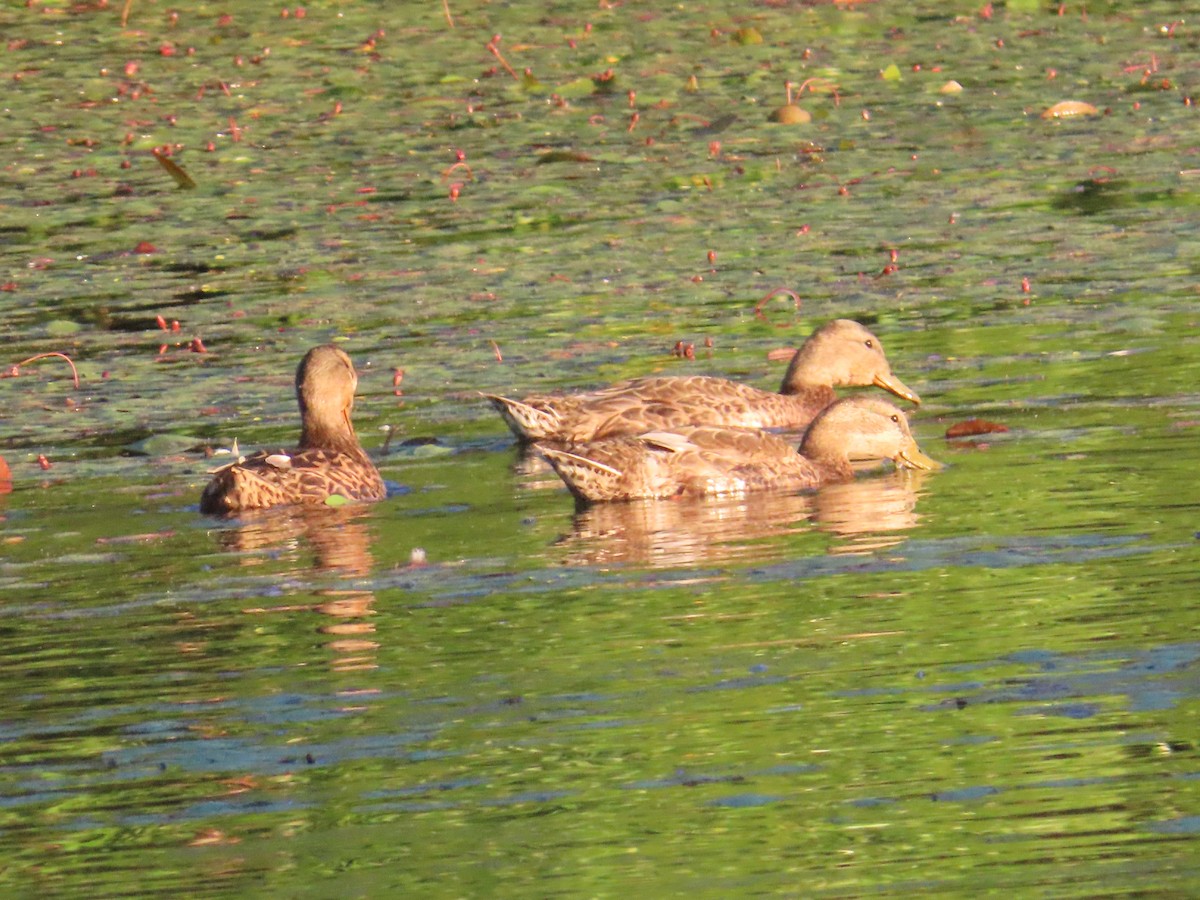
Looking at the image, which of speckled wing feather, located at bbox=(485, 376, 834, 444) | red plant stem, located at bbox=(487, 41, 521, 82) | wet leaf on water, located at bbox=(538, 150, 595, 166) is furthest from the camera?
Result: red plant stem, located at bbox=(487, 41, 521, 82)

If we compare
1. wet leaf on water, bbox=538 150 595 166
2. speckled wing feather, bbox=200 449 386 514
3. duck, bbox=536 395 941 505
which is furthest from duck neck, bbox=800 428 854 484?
wet leaf on water, bbox=538 150 595 166

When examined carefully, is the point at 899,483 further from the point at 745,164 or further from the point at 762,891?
the point at 745,164

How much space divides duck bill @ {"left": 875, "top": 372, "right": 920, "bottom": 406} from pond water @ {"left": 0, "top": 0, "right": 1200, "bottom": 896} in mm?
229

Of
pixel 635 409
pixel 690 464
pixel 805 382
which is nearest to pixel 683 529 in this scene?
pixel 690 464

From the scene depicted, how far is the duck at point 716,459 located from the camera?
1075 cm

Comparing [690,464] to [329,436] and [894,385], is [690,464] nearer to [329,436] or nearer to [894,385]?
[329,436]

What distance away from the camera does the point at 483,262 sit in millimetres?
16266

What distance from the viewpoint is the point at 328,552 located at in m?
→ 9.81

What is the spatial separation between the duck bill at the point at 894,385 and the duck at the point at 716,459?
1364 millimetres

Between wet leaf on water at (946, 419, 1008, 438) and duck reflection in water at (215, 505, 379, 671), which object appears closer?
duck reflection in water at (215, 505, 379, 671)

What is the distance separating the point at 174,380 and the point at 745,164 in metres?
6.28

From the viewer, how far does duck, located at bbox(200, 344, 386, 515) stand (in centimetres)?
1072

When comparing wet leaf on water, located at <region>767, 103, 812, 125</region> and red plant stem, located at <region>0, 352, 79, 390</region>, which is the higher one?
wet leaf on water, located at <region>767, 103, 812, 125</region>

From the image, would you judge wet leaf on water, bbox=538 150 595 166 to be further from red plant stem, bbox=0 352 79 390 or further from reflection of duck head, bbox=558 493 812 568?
reflection of duck head, bbox=558 493 812 568
